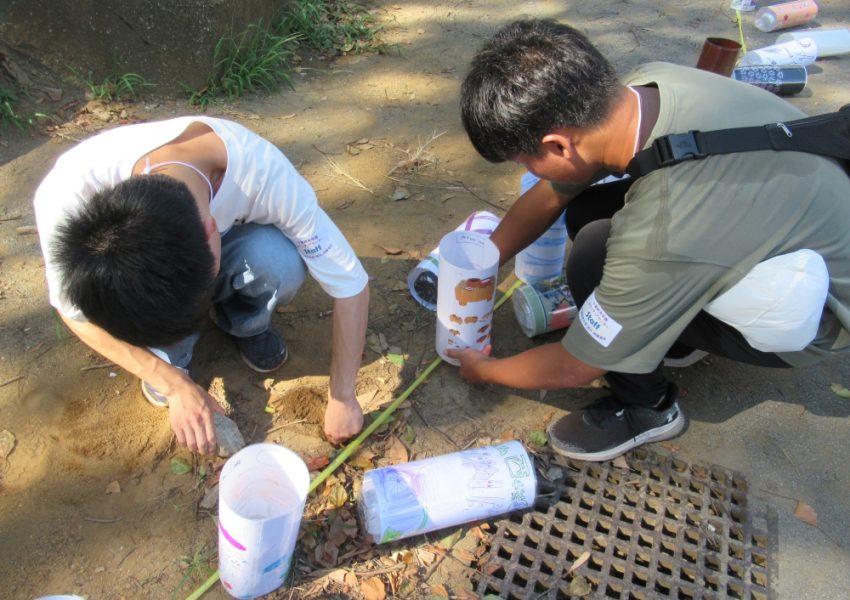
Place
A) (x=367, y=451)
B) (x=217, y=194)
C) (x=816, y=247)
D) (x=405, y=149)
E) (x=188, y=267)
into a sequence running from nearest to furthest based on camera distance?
(x=188, y=267) < (x=816, y=247) < (x=217, y=194) < (x=367, y=451) < (x=405, y=149)

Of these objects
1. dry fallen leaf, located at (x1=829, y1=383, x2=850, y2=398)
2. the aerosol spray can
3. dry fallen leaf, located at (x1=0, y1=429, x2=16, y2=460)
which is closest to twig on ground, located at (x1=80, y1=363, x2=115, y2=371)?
dry fallen leaf, located at (x1=0, y1=429, x2=16, y2=460)

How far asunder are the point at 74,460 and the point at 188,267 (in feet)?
3.84

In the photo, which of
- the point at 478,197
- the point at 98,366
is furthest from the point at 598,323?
the point at 98,366

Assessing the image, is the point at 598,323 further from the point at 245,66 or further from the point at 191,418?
the point at 245,66

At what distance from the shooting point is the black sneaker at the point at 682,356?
260 centimetres

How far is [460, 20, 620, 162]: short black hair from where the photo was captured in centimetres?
170

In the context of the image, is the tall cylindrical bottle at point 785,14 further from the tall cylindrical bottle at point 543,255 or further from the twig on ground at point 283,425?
the twig on ground at point 283,425

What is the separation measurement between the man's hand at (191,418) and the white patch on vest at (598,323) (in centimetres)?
112

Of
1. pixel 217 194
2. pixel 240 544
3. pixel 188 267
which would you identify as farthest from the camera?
pixel 217 194

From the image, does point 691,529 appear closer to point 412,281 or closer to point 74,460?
point 412,281

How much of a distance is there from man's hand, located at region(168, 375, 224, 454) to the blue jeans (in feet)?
0.79

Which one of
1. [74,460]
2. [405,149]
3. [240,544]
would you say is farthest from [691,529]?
[405,149]

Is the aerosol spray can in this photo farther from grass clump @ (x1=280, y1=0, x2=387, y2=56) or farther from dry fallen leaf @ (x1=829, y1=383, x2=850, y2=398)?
grass clump @ (x1=280, y1=0, x2=387, y2=56)

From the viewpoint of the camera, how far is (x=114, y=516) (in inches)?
83.3
